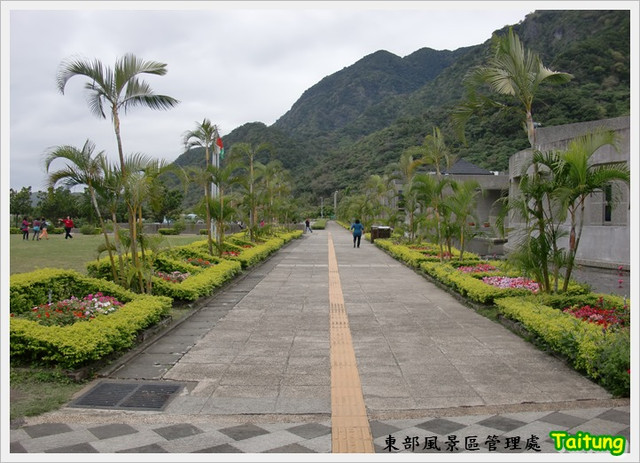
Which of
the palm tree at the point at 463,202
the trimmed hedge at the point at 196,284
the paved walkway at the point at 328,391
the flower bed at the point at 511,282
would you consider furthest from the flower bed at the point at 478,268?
the trimmed hedge at the point at 196,284

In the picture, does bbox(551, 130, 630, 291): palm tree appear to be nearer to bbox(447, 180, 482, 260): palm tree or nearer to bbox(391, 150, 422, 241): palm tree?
bbox(447, 180, 482, 260): palm tree

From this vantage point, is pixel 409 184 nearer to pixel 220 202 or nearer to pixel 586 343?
pixel 220 202

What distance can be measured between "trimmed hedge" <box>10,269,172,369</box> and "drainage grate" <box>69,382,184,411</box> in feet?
1.41

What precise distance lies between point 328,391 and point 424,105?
83.7 m

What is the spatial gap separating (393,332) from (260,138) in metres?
62.7

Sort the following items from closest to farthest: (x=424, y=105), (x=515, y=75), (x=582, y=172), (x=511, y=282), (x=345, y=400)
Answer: (x=345, y=400)
(x=582, y=172)
(x=515, y=75)
(x=511, y=282)
(x=424, y=105)

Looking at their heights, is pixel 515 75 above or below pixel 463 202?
above

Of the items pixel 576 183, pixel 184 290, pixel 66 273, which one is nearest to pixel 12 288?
pixel 66 273

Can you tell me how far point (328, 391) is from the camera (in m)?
5.02

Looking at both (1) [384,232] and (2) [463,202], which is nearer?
(2) [463,202]

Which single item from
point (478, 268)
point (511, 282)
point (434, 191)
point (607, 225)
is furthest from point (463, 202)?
point (607, 225)

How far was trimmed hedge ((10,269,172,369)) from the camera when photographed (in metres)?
5.30

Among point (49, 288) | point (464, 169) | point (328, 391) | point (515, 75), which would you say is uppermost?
point (464, 169)

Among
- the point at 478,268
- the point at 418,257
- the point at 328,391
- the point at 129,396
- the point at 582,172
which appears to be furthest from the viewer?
the point at 418,257
